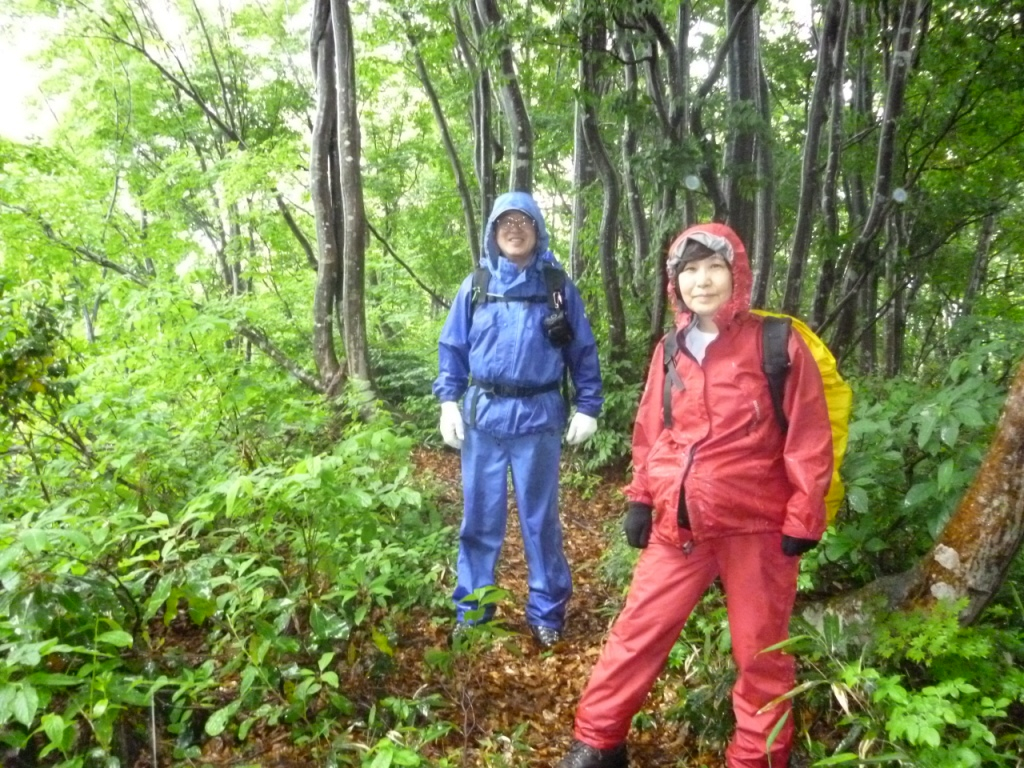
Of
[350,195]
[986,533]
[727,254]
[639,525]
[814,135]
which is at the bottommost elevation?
[639,525]

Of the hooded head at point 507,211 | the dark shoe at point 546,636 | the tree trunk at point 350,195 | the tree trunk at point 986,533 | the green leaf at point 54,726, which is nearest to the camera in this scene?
the green leaf at point 54,726

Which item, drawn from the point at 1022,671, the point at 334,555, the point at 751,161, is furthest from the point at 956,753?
the point at 751,161

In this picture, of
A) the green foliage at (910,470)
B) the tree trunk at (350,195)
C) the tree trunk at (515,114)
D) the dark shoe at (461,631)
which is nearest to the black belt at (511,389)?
the dark shoe at (461,631)

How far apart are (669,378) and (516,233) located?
128cm

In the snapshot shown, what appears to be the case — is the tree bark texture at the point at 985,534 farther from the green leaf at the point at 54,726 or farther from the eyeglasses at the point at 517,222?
the green leaf at the point at 54,726

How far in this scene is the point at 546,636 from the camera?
3.65 meters

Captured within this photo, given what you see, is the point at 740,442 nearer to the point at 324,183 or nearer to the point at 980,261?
the point at 324,183

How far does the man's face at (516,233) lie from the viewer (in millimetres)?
3350

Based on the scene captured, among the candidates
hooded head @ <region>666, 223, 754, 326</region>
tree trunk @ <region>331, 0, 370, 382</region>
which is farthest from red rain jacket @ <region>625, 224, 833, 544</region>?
tree trunk @ <region>331, 0, 370, 382</region>

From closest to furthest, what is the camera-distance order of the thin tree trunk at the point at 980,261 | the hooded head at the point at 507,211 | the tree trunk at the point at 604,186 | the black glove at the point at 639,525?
the black glove at the point at 639,525, the hooded head at the point at 507,211, the tree trunk at the point at 604,186, the thin tree trunk at the point at 980,261

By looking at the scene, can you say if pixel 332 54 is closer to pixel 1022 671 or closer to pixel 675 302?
pixel 675 302

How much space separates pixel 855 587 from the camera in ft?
10.3

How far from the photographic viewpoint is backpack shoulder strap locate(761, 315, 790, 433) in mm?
2301

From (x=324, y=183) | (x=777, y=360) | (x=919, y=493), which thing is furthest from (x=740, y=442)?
(x=324, y=183)
